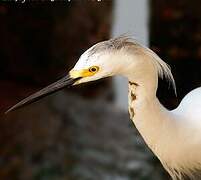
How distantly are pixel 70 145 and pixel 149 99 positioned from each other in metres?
0.91

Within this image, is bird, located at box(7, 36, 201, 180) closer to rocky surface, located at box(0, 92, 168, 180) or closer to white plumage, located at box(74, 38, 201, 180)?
white plumage, located at box(74, 38, 201, 180)

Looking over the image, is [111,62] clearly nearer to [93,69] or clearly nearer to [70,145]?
[93,69]

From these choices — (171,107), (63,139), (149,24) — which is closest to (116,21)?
(149,24)

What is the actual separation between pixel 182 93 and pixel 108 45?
52 cm

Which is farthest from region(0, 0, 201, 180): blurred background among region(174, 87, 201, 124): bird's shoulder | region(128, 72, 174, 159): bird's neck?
→ region(128, 72, 174, 159): bird's neck

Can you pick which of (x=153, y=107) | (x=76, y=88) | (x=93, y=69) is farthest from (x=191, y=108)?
(x=76, y=88)

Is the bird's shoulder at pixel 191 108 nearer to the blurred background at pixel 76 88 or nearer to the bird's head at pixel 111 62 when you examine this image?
the bird's head at pixel 111 62

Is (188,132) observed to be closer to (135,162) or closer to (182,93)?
(182,93)

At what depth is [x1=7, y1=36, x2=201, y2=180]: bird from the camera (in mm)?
754

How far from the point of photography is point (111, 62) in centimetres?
75

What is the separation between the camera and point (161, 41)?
55.2 inches

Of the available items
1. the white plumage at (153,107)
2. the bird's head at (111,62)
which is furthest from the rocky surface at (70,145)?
the bird's head at (111,62)

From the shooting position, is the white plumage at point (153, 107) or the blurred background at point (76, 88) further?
the blurred background at point (76, 88)

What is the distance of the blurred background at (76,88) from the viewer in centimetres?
141
